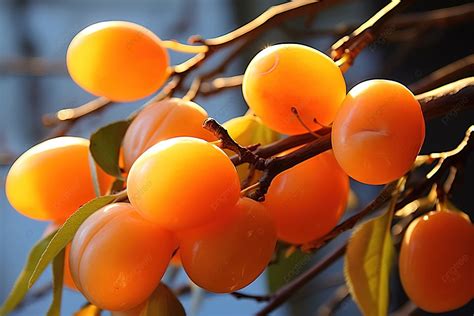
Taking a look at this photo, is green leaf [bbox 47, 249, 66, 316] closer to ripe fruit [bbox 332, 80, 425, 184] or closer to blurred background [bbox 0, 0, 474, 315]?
ripe fruit [bbox 332, 80, 425, 184]

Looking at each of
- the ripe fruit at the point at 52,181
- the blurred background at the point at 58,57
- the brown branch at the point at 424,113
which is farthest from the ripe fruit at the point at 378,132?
the blurred background at the point at 58,57

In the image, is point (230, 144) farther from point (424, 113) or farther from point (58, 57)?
point (58, 57)

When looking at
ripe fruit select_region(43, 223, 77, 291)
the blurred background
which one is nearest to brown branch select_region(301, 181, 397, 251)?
ripe fruit select_region(43, 223, 77, 291)

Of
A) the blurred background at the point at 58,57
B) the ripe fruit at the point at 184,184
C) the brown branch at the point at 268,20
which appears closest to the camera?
the ripe fruit at the point at 184,184

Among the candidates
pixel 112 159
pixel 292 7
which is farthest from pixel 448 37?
pixel 112 159

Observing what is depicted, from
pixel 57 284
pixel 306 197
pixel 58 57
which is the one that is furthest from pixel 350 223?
pixel 58 57

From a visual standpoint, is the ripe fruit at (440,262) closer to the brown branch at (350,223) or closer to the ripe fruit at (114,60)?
the brown branch at (350,223)
